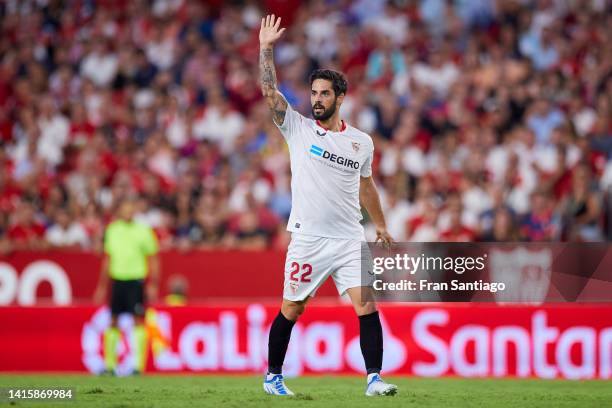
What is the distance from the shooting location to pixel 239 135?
18562 mm

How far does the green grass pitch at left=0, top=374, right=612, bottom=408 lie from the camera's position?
29.4 ft

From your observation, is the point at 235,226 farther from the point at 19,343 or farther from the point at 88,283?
the point at 19,343

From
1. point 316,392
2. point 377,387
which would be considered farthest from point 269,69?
point 316,392

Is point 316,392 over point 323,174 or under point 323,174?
under

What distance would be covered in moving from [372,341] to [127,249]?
19.0 feet

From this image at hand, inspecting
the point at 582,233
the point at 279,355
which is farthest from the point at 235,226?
the point at 279,355

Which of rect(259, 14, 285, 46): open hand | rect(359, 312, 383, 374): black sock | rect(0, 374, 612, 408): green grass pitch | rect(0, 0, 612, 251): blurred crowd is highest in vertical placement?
rect(0, 0, 612, 251): blurred crowd

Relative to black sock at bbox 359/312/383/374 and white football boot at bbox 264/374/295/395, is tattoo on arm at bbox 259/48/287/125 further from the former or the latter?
white football boot at bbox 264/374/295/395

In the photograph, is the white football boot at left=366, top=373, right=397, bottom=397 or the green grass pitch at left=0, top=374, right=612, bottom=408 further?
the white football boot at left=366, top=373, right=397, bottom=397

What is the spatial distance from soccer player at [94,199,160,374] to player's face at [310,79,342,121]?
553 centimetres

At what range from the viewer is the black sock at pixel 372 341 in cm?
911

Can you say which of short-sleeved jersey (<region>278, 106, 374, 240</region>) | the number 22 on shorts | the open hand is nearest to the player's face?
short-sleeved jersey (<region>278, 106, 374, 240</region>)

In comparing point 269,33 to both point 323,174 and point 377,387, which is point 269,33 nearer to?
point 323,174

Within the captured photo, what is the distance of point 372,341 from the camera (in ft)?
29.9
